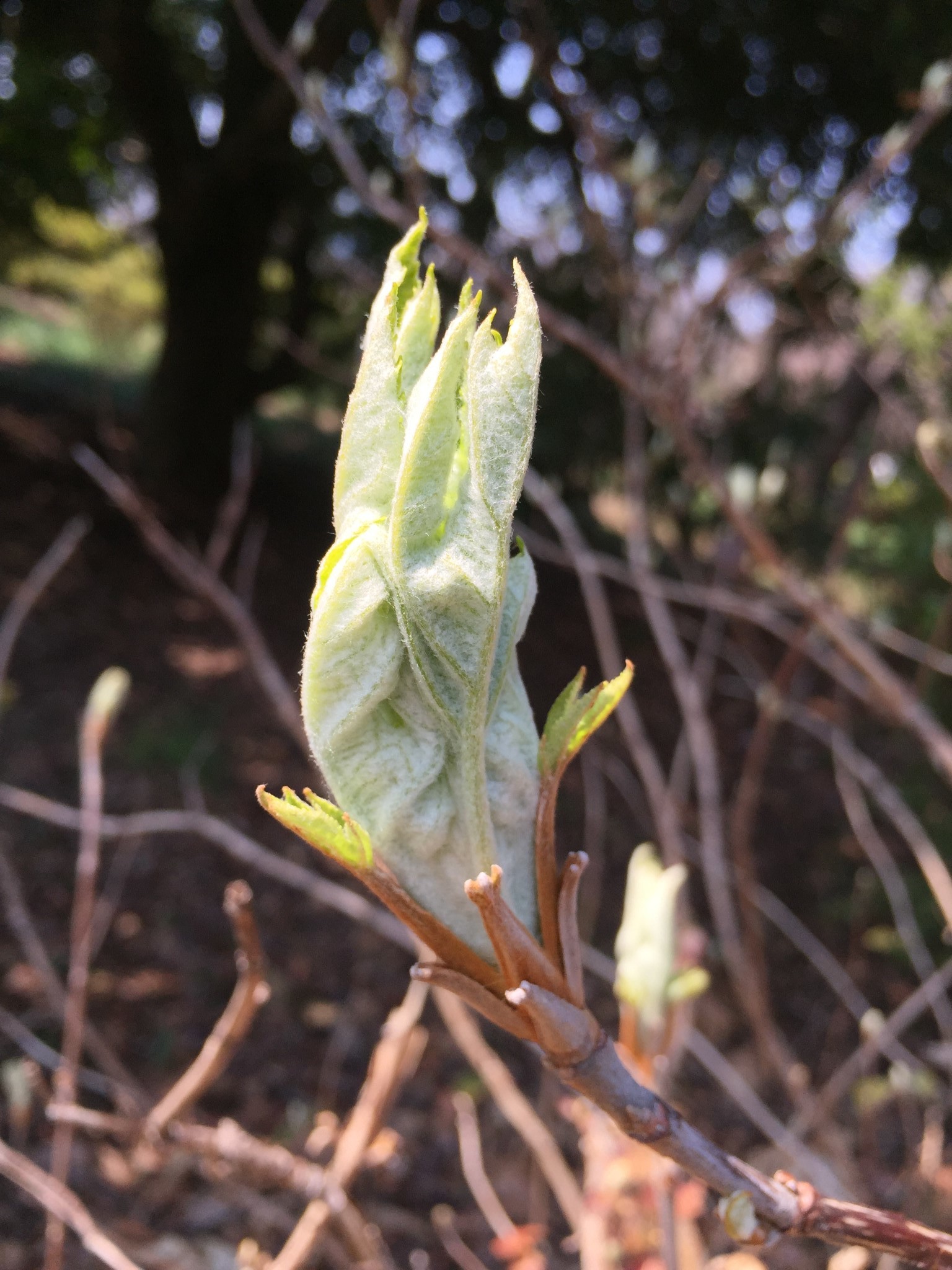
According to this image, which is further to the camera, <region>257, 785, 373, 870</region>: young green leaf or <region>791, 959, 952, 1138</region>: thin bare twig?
<region>791, 959, 952, 1138</region>: thin bare twig

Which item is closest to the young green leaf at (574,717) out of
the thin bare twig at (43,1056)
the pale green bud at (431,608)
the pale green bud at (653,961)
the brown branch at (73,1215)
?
the pale green bud at (431,608)

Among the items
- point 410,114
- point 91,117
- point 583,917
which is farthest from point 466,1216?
point 91,117

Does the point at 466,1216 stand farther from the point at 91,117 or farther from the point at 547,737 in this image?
the point at 91,117

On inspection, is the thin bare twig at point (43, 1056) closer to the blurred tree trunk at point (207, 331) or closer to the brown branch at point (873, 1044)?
the brown branch at point (873, 1044)

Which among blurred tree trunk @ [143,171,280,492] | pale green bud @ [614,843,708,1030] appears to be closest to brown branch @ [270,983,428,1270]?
pale green bud @ [614,843,708,1030]

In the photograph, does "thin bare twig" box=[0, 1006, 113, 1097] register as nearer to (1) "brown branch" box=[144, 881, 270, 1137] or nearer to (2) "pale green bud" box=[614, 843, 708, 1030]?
(1) "brown branch" box=[144, 881, 270, 1137]

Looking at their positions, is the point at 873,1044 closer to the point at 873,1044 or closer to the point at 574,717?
the point at 873,1044
